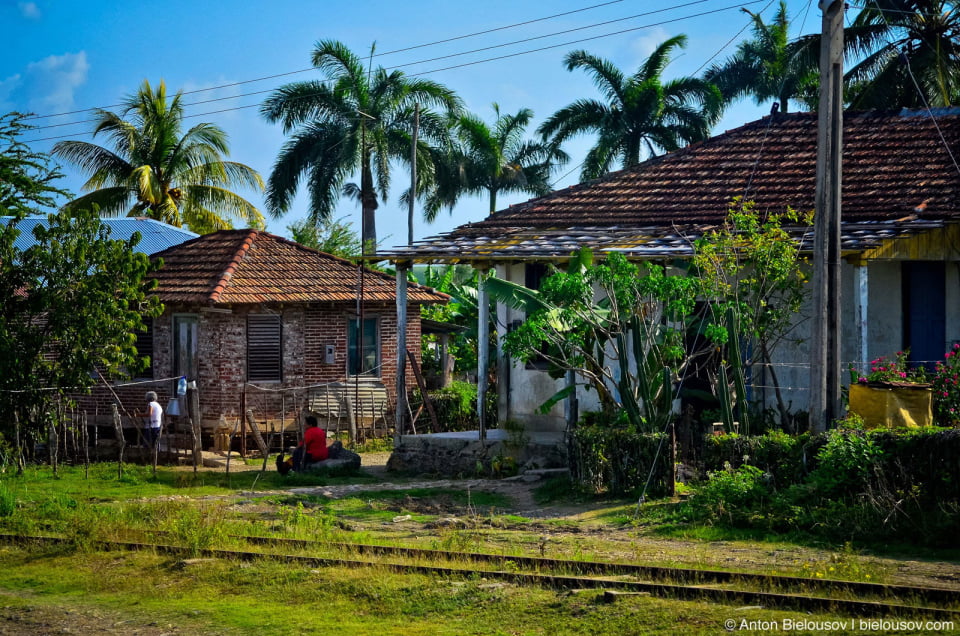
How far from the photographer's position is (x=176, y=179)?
36812mm

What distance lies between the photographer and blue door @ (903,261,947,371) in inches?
632

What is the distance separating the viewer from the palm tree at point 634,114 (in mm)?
39969

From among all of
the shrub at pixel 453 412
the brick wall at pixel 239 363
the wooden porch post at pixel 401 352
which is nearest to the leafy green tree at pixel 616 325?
the wooden porch post at pixel 401 352

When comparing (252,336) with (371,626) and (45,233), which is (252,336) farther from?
(371,626)

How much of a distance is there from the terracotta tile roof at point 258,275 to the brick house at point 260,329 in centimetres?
3

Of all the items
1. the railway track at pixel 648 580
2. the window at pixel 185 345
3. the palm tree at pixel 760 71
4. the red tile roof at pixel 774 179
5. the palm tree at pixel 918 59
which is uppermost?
the palm tree at pixel 760 71

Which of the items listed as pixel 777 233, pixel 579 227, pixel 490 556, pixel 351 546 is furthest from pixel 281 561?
pixel 579 227

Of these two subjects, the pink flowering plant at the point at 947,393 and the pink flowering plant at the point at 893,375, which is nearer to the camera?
the pink flowering plant at the point at 947,393

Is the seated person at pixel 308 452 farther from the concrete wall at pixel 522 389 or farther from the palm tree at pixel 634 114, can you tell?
the palm tree at pixel 634 114

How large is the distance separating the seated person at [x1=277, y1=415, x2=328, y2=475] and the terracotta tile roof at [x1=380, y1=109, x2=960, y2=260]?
3253 millimetres

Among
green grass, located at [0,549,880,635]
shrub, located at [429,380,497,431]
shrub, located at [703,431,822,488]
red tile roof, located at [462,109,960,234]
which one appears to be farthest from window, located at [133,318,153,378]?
shrub, located at [703,431,822,488]

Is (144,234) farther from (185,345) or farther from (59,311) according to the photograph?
(59,311)

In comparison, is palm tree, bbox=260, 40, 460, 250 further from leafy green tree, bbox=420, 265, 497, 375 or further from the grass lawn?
the grass lawn

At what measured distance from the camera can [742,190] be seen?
749 inches
